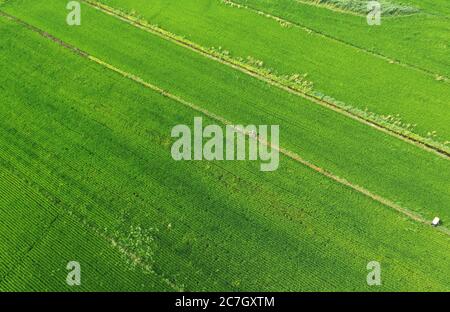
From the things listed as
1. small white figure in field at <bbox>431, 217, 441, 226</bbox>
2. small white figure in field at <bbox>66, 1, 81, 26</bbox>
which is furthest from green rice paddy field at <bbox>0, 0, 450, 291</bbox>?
small white figure in field at <bbox>66, 1, 81, 26</bbox>

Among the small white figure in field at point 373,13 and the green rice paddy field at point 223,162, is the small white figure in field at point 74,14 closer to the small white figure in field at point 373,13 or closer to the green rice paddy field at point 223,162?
the green rice paddy field at point 223,162

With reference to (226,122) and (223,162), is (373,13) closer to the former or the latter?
(226,122)

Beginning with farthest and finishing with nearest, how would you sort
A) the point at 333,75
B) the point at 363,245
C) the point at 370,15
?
the point at 370,15
the point at 333,75
the point at 363,245

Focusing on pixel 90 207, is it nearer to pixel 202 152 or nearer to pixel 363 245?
pixel 202 152

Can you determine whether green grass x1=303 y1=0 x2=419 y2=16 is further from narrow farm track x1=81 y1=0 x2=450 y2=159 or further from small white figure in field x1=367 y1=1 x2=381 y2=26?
narrow farm track x1=81 y1=0 x2=450 y2=159

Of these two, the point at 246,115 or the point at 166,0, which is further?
the point at 166,0

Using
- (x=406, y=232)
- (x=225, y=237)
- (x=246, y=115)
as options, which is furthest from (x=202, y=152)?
(x=406, y=232)
